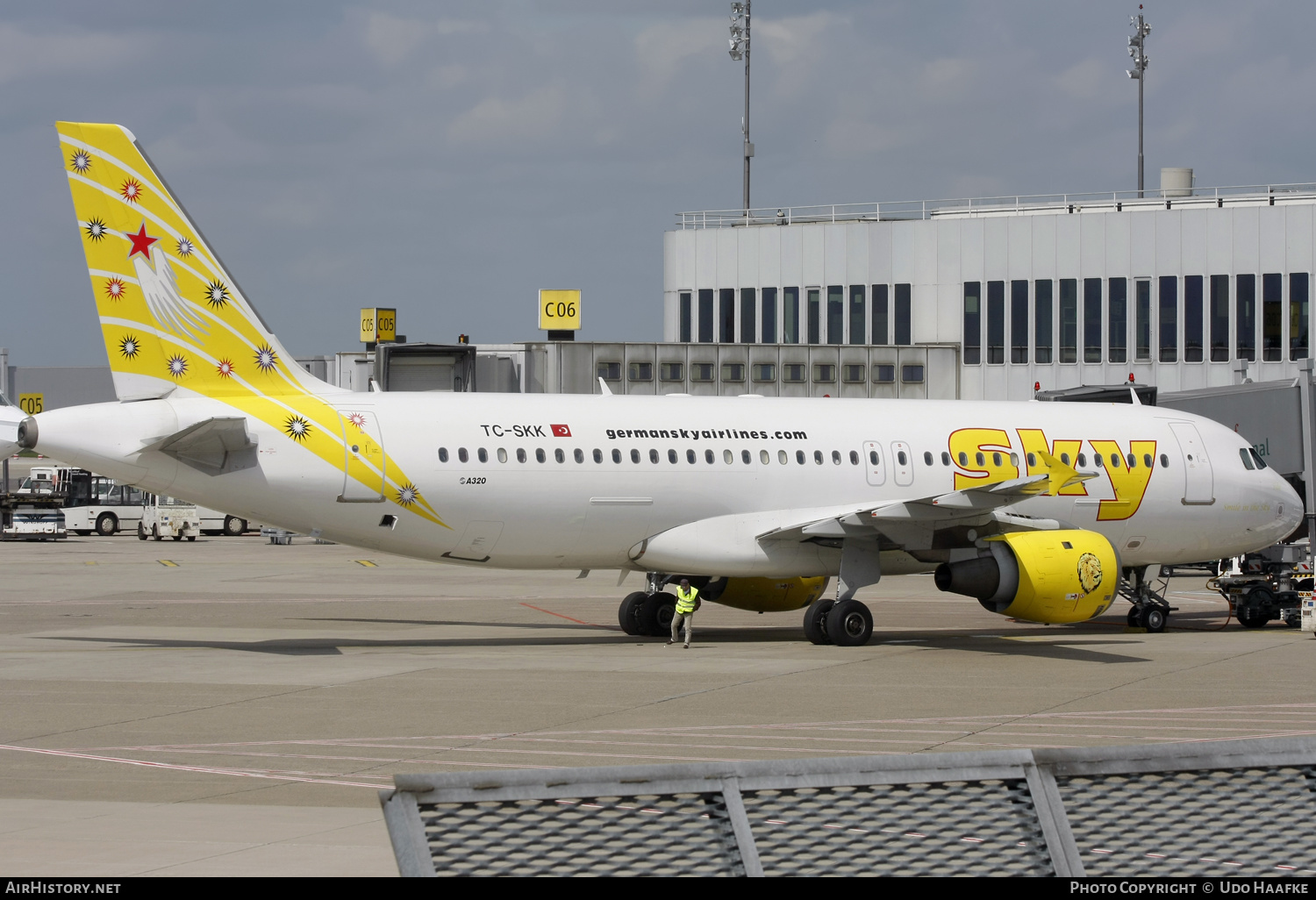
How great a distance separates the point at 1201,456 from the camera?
27.6 meters

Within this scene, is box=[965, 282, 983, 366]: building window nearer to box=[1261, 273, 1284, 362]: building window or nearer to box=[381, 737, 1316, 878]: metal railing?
box=[1261, 273, 1284, 362]: building window

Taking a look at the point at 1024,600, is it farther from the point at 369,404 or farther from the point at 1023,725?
the point at 369,404

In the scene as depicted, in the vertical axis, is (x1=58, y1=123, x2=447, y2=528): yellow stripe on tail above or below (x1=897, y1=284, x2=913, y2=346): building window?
below

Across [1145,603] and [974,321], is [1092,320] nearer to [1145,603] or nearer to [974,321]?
[974,321]

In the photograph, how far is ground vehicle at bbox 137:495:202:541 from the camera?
66.9m

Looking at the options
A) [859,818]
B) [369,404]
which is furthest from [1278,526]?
[859,818]

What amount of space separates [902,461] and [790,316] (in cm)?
3373

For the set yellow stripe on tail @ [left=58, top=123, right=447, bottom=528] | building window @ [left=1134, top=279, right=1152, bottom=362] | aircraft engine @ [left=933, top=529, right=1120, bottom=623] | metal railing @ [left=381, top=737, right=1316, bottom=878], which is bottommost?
aircraft engine @ [left=933, top=529, right=1120, bottom=623]

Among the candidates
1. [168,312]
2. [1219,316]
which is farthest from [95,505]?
[168,312]

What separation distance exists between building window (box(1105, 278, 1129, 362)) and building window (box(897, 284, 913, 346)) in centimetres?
729

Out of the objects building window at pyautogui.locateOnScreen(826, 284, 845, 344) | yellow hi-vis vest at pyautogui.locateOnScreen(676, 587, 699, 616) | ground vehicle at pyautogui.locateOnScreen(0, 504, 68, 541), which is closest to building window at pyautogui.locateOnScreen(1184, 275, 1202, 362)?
building window at pyautogui.locateOnScreen(826, 284, 845, 344)

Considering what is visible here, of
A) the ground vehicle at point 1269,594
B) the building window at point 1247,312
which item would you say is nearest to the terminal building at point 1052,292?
the building window at point 1247,312

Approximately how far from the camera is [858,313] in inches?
2270

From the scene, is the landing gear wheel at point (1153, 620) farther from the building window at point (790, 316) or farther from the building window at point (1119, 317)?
the building window at point (790, 316)
